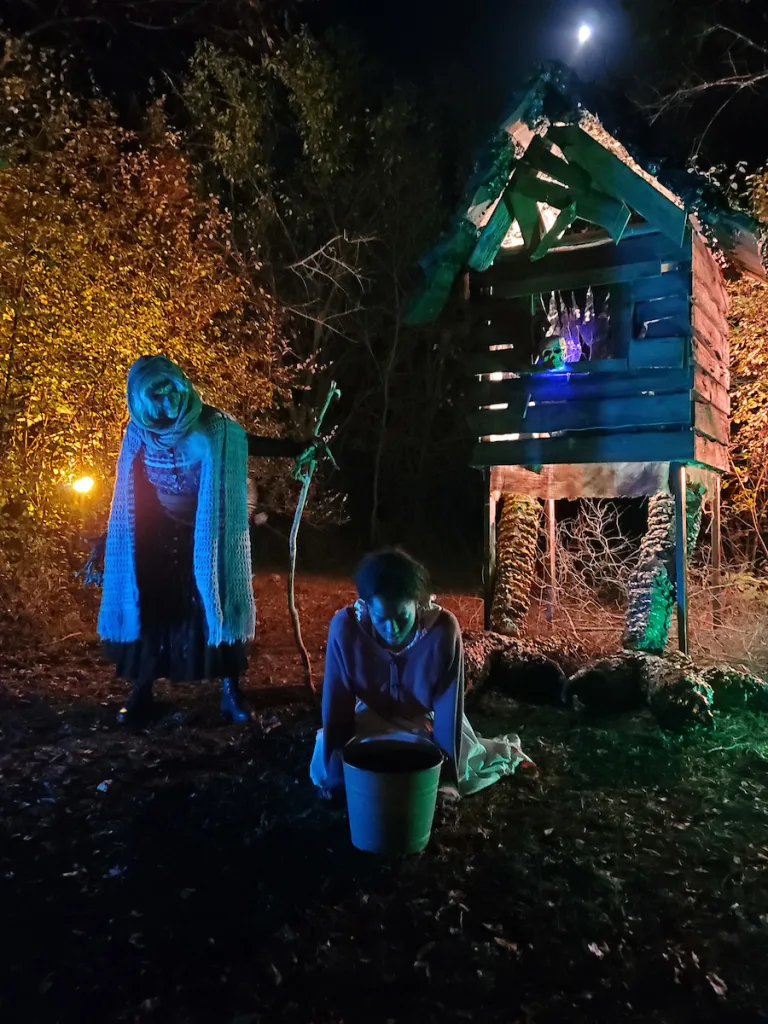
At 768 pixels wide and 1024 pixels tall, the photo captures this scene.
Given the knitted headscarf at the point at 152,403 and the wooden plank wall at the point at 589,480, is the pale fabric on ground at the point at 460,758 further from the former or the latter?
the wooden plank wall at the point at 589,480

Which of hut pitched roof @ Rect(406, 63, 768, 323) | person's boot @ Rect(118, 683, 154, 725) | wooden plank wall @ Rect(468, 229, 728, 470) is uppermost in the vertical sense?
hut pitched roof @ Rect(406, 63, 768, 323)

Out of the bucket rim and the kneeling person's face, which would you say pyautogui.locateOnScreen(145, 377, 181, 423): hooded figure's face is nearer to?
the kneeling person's face

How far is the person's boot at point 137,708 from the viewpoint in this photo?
5887 millimetres

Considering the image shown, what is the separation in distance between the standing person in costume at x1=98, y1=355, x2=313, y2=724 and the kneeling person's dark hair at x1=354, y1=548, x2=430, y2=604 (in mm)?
1777

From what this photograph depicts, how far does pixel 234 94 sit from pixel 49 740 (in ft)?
41.5

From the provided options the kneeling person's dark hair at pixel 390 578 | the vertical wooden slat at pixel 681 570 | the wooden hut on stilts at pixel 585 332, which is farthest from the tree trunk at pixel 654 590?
the kneeling person's dark hair at pixel 390 578

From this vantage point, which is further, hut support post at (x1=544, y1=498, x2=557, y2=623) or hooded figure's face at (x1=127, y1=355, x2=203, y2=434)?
hut support post at (x1=544, y1=498, x2=557, y2=623)

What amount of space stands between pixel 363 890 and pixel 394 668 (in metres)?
1.12

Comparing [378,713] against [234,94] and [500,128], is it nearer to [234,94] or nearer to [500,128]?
[500,128]

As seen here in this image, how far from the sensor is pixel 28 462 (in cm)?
905

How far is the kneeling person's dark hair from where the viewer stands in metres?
3.83

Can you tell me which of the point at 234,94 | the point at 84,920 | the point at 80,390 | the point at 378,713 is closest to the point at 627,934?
the point at 378,713

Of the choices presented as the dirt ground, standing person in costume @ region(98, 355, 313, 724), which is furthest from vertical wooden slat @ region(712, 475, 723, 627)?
standing person in costume @ region(98, 355, 313, 724)

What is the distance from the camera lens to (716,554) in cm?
987
